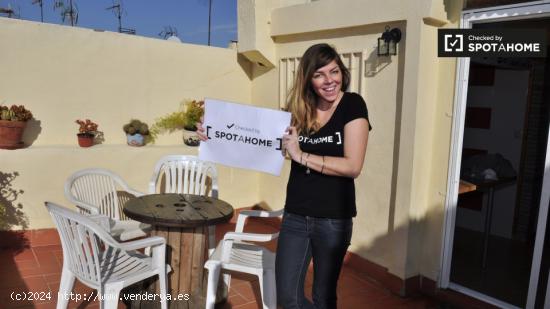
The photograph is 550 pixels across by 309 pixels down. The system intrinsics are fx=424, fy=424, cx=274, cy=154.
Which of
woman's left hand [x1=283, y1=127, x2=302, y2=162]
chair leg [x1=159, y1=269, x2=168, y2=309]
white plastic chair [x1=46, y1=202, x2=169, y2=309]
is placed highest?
woman's left hand [x1=283, y1=127, x2=302, y2=162]

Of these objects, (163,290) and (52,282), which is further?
(52,282)

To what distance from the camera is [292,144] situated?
211 cm

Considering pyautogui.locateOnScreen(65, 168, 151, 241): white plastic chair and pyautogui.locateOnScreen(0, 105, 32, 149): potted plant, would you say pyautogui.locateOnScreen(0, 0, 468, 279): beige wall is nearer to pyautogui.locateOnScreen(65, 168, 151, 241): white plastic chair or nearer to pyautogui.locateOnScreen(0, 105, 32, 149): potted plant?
pyautogui.locateOnScreen(0, 105, 32, 149): potted plant

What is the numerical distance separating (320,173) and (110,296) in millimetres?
1524

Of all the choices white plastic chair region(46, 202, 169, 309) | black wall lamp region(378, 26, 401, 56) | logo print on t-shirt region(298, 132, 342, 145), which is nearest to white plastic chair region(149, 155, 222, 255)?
white plastic chair region(46, 202, 169, 309)

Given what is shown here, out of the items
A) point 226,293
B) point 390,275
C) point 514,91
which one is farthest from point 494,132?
point 226,293

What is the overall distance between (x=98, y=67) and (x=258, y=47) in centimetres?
189

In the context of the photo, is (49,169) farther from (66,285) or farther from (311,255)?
(311,255)

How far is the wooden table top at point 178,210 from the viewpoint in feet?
9.55

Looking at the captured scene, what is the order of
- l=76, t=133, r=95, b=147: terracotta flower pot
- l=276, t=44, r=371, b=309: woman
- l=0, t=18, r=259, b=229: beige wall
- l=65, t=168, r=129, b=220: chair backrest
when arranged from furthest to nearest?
l=76, t=133, r=95, b=147: terracotta flower pot
l=0, t=18, r=259, b=229: beige wall
l=65, t=168, r=129, b=220: chair backrest
l=276, t=44, r=371, b=309: woman

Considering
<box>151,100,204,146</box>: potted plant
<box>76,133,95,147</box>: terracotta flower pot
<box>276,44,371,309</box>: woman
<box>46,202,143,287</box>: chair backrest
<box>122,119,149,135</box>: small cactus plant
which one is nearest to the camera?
<box>276,44,371,309</box>: woman

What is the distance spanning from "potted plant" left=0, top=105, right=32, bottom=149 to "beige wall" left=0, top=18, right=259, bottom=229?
0.10m

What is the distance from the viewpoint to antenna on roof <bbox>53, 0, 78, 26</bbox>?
24.1 ft

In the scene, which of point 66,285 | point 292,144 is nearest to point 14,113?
point 66,285
